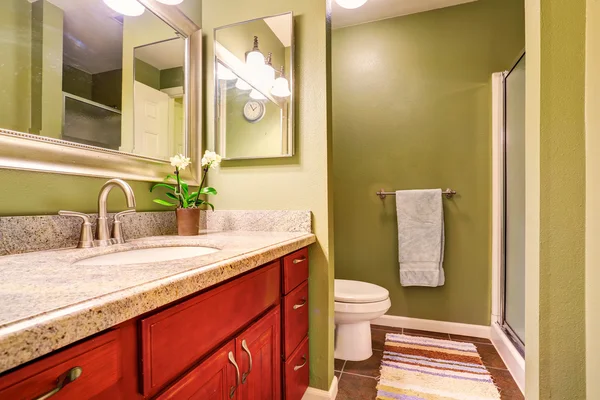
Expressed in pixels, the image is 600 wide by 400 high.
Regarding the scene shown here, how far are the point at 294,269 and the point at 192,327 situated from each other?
0.58 meters

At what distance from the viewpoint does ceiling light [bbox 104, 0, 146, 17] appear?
1.12 metres

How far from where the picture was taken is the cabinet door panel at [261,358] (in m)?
0.81

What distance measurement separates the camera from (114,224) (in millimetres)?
1017

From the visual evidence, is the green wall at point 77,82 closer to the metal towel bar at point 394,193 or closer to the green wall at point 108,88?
the green wall at point 108,88

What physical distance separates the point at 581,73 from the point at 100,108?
1553mm

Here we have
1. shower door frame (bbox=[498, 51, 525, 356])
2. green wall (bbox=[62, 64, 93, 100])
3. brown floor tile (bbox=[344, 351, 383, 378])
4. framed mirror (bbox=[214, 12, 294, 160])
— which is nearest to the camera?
green wall (bbox=[62, 64, 93, 100])

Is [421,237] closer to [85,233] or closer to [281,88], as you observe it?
[281,88]

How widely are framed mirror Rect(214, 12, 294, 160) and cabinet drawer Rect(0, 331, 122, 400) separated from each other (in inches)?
42.9

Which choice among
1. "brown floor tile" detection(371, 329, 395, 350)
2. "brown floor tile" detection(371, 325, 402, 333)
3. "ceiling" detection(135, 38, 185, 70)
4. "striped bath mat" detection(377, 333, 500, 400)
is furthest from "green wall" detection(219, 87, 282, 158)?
"brown floor tile" detection(371, 325, 402, 333)

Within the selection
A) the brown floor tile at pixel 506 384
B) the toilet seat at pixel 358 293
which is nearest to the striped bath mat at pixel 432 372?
the brown floor tile at pixel 506 384

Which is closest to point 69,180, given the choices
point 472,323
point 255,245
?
point 255,245

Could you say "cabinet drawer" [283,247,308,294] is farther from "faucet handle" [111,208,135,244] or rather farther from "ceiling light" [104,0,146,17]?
"ceiling light" [104,0,146,17]

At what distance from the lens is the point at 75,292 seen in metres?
0.45

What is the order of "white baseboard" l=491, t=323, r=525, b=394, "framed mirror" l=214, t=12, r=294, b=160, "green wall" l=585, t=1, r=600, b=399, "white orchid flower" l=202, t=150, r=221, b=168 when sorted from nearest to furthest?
"green wall" l=585, t=1, r=600, b=399, "white orchid flower" l=202, t=150, r=221, b=168, "framed mirror" l=214, t=12, r=294, b=160, "white baseboard" l=491, t=323, r=525, b=394
